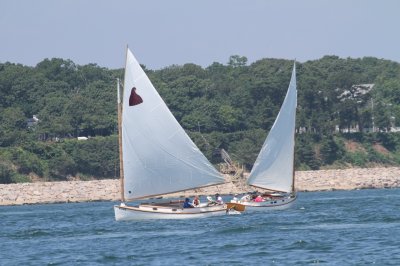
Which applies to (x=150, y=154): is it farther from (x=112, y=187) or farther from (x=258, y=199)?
(x=112, y=187)

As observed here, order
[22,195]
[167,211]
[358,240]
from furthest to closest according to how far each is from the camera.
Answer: [22,195]
[167,211]
[358,240]

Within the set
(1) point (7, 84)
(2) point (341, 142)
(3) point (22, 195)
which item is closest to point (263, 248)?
(3) point (22, 195)

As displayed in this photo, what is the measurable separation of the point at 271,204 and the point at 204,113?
216ft

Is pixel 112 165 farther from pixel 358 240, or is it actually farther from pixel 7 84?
pixel 358 240

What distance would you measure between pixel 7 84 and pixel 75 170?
27256mm

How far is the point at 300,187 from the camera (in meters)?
110

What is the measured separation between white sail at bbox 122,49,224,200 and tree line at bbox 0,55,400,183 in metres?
50.1

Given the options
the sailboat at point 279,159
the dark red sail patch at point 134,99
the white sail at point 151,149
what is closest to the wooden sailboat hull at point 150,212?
the white sail at point 151,149

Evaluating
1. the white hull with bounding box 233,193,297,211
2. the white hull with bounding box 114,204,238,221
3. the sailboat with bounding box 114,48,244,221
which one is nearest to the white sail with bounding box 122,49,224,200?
the sailboat with bounding box 114,48,244,221

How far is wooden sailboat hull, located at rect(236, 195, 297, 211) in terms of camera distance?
2670 inches

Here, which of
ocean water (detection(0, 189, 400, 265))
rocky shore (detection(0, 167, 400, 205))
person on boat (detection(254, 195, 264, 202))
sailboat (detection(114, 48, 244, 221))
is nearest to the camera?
ocean water (detection(0, 189, 400, 265))

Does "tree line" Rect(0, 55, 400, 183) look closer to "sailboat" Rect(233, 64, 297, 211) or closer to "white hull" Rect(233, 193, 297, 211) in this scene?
"sailboat" Rect(233, 64, 297, 211)

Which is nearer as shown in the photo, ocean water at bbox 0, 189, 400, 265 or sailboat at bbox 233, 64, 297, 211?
ocean water at bbox 0, 189, 400, 265

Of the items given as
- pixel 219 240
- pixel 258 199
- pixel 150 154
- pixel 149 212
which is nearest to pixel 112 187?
pixel 258 199
